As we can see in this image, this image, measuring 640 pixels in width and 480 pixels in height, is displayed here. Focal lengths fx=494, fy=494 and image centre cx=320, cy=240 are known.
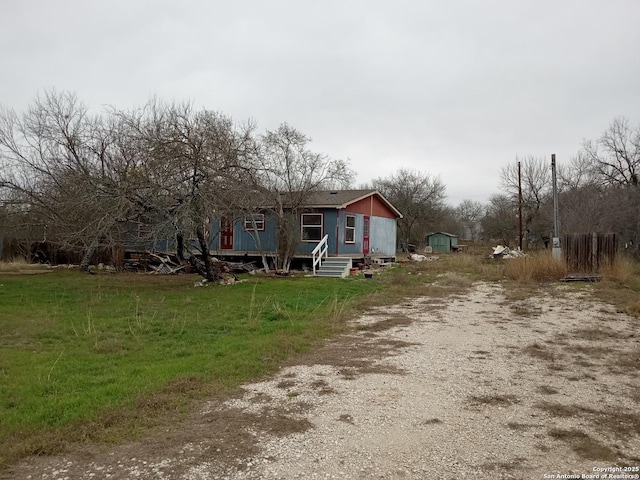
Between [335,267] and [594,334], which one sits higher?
[335,267]

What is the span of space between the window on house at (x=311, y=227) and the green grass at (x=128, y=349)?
649cm

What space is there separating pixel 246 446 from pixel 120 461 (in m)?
0.87

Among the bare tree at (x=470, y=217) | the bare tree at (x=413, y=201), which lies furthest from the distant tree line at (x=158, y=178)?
the bare tree at (x=470, y=217)

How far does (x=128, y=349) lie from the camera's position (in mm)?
6926

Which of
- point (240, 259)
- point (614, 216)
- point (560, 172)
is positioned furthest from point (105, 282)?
point (560, 172)

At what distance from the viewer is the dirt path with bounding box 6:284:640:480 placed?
3322 millimetres

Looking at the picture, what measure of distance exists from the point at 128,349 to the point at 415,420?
4.43m

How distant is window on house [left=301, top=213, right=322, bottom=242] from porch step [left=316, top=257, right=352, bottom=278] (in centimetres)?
136

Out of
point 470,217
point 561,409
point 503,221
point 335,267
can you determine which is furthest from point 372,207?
point 470,217

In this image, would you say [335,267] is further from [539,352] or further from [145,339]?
[539,352]

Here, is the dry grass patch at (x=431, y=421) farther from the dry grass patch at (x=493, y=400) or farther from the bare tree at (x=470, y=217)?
the bare tree at (x=470, y=217)

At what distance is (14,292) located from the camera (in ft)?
43.9

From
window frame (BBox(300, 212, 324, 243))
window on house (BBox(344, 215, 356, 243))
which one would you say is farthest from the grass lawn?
window on house (BBox(344, 215, 356, 243))

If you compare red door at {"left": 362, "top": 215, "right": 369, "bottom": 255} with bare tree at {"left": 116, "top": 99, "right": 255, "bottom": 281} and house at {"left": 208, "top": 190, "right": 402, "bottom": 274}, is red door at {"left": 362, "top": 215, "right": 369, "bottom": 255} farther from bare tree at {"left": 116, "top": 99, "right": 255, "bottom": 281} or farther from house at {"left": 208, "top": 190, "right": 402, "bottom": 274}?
bare tree at {"left": 116, "top": 99, "right": 255, "bottom": 281}
